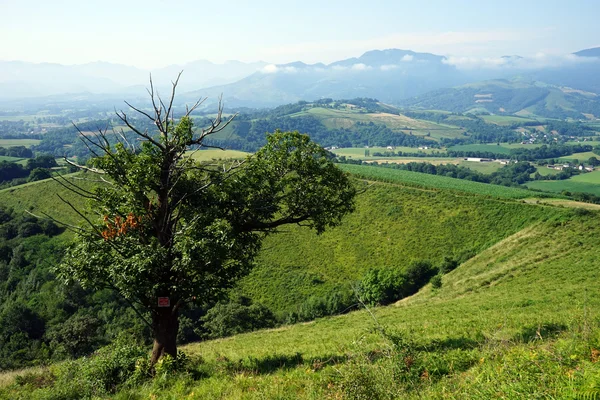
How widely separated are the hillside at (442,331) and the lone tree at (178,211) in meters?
2.64

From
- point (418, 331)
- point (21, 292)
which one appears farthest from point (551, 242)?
point (21, 292)

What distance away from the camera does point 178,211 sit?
13.3 metres

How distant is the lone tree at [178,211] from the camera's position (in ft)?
38.2

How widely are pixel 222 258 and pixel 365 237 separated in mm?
45993

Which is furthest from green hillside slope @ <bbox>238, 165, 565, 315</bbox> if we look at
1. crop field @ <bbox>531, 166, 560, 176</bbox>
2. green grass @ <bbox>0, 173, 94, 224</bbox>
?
crop field @ <bbox>531, 166, 560, 176</bbox>

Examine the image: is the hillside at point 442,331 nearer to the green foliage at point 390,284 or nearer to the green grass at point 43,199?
the green foliage at point 390,284

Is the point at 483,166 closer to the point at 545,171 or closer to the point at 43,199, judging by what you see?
the point at 545,171

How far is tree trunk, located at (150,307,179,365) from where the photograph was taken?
1243 centimetres

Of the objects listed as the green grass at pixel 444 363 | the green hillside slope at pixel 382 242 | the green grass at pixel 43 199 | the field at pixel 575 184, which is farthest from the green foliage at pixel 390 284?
the field at pixel 575 184

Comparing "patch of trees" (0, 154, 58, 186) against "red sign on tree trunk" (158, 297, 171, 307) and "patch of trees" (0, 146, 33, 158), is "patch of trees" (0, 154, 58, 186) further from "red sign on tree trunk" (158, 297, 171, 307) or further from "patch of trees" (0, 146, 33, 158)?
"red sign on tree trunk" (158, 297, 171, 307)

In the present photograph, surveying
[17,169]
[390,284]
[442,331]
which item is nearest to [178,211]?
[442,331]

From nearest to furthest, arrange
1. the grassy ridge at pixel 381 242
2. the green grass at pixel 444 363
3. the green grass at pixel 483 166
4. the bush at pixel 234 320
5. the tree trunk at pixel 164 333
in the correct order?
the green grass at pixel 444 363, the tree trunk at pixel 164 333, the bush at pixel 234 320, the grassy ridge at pixel 381 242, the green grass at pixel 483 166

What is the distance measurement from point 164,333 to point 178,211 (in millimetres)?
4030

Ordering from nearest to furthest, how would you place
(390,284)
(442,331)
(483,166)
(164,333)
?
(164,333) < (442,331) < (390,284) < (483,166)
